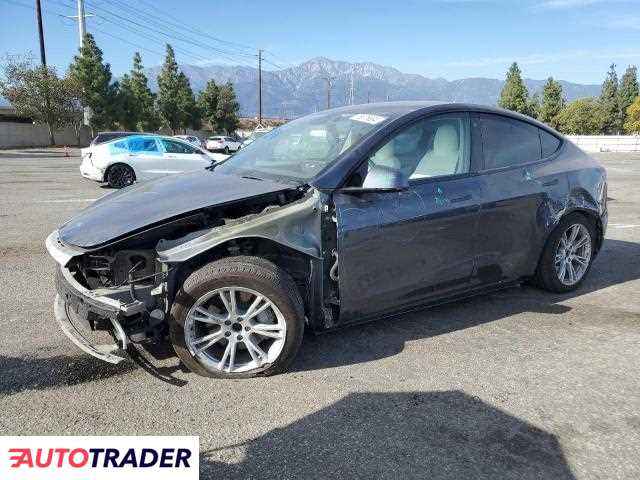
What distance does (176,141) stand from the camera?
14586 millimetres

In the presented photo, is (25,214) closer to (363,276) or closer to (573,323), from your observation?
(363,276)

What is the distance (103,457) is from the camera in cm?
166

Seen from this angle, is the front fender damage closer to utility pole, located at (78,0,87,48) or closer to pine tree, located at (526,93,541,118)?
utility pole, located at (78,0,87,48)

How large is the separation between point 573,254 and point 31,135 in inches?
1703

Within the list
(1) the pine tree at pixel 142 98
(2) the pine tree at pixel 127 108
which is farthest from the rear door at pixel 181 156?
(1) the pine tree at pixel 142 98

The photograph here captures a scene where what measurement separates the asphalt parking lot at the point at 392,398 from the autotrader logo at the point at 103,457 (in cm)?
70

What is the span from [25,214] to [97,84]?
113ft

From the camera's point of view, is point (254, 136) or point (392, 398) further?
point (254, 136)

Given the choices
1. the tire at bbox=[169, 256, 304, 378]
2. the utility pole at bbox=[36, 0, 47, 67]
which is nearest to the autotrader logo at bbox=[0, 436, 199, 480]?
the tire at bbox=[169, 256, 304, 378]

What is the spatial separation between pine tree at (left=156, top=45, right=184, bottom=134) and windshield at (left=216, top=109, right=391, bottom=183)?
48992 mm

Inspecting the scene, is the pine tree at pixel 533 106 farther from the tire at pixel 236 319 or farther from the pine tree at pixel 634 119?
the tire at pixel 236 319

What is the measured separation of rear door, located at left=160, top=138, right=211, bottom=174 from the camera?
14.1 metres

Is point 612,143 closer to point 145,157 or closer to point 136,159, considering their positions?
Answer: point 145,157

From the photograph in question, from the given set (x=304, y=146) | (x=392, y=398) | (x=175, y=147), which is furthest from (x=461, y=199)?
(x=175, y=147)
